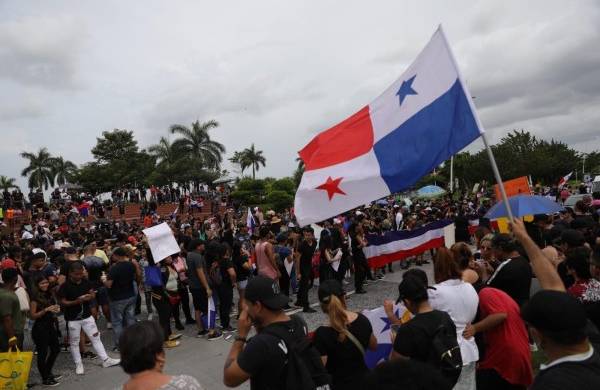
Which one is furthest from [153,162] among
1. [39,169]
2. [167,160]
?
[39,169]

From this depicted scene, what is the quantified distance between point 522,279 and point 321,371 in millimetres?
2245

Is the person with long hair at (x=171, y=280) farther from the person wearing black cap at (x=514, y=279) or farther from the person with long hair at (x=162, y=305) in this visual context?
the person wearing black cap at (x=514, y=279)

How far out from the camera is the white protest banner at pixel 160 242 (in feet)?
24.6

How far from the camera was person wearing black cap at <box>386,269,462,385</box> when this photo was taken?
2.69 meters

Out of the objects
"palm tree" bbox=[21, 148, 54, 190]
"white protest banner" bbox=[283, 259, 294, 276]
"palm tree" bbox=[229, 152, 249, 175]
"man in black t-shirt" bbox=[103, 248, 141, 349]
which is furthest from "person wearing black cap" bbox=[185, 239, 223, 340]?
"palm tree" bbox=[21, 148, 54, 190]

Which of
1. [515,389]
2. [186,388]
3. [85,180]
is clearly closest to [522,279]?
[515,389]

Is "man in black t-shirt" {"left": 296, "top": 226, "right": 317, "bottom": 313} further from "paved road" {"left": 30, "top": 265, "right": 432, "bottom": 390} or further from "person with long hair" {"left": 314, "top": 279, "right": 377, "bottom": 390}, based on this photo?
"person with long hair" {"left": 314, "top": 279, "right": 377, "bottom": 390}

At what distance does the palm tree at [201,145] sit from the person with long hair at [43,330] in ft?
139

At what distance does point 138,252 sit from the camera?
10.3 m

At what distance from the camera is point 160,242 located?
7.57m

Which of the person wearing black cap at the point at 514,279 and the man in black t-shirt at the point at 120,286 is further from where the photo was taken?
the man in black t-shirt at the point at 120,286

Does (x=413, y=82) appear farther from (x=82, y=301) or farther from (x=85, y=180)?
(x=85, y=180)

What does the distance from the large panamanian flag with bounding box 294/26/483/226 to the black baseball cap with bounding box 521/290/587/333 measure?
2053 mm

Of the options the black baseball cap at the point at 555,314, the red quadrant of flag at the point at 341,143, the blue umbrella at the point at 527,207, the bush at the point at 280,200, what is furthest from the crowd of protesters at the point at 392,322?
the bush at the point at 280,200
